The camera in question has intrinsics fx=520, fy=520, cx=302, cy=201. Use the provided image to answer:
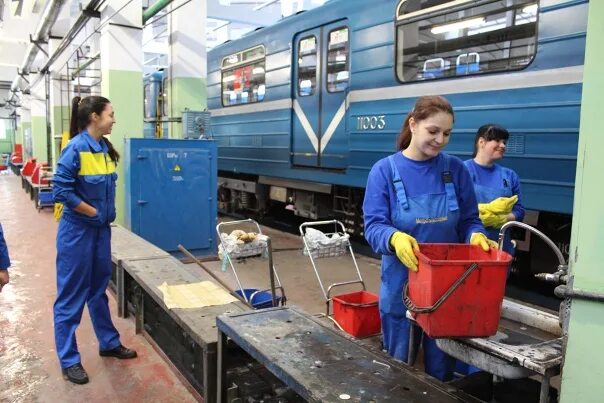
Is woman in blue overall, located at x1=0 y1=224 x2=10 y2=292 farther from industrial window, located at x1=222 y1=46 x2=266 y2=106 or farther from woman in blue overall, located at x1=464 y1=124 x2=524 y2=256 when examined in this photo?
industrial window, located at x1=222 y1=46 x2=266 y2=106

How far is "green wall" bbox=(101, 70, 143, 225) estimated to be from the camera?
256 inches

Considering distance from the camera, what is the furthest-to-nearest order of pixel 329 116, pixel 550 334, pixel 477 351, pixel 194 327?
pixel 329 116
pixel 194 327
pixel 550 334
pixel 477 351

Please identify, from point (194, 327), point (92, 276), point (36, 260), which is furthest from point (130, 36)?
point (194, 327)

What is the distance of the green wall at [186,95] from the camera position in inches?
281

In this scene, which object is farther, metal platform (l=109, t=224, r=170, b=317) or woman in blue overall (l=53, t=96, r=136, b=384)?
metal platform (l=109, t=224, r=170, b=317)

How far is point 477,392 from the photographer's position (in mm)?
2156

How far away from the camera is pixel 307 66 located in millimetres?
6594

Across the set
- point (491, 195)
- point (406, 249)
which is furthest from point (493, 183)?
point (406, 249)

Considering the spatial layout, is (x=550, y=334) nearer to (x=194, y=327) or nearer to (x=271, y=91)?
(x=194, y=327)

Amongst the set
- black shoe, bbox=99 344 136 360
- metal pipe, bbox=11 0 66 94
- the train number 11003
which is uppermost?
metal pipe, bbox=11 0 66 94

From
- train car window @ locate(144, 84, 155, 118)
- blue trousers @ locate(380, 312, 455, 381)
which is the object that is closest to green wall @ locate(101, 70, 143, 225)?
train car window @ locate(144, 84, 155, 118)

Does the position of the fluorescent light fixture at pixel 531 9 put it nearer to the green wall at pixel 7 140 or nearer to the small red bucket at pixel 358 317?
the small red bucket at pixel 358 317

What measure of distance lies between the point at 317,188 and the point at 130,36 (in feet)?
10.0

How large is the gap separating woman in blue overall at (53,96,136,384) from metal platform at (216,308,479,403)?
3.58ft
